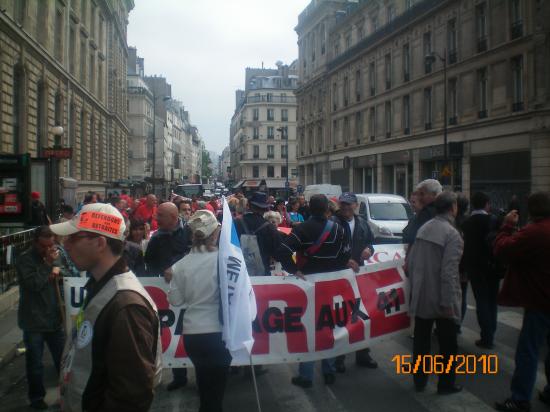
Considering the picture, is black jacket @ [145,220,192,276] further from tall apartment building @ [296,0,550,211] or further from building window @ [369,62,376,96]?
building window @ [369,62,376,96]

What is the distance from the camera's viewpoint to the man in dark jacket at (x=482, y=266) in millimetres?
6754

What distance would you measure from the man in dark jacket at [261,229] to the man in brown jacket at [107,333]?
3.71 metres

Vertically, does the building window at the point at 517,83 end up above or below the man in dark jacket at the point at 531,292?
above

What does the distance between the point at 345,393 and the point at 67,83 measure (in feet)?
99.8

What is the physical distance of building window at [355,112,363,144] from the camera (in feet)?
147

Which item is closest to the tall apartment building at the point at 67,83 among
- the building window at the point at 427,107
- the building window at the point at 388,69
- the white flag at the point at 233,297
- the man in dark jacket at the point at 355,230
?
the man in dark jacket at the point at 355,230

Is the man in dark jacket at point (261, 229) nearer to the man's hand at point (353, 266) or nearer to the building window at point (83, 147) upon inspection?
the man's hand at point (353, 266)

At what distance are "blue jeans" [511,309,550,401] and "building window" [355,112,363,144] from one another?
4071cm

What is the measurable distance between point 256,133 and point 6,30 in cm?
7555

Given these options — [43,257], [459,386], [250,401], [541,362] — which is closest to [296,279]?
[250,401]

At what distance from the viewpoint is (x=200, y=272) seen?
3.87m

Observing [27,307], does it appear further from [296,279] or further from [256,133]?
[256,133]

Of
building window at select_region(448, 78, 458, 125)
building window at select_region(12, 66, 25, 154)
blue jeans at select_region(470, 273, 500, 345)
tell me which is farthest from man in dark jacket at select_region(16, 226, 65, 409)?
building window at select_region(448, 78, 458, 125)
